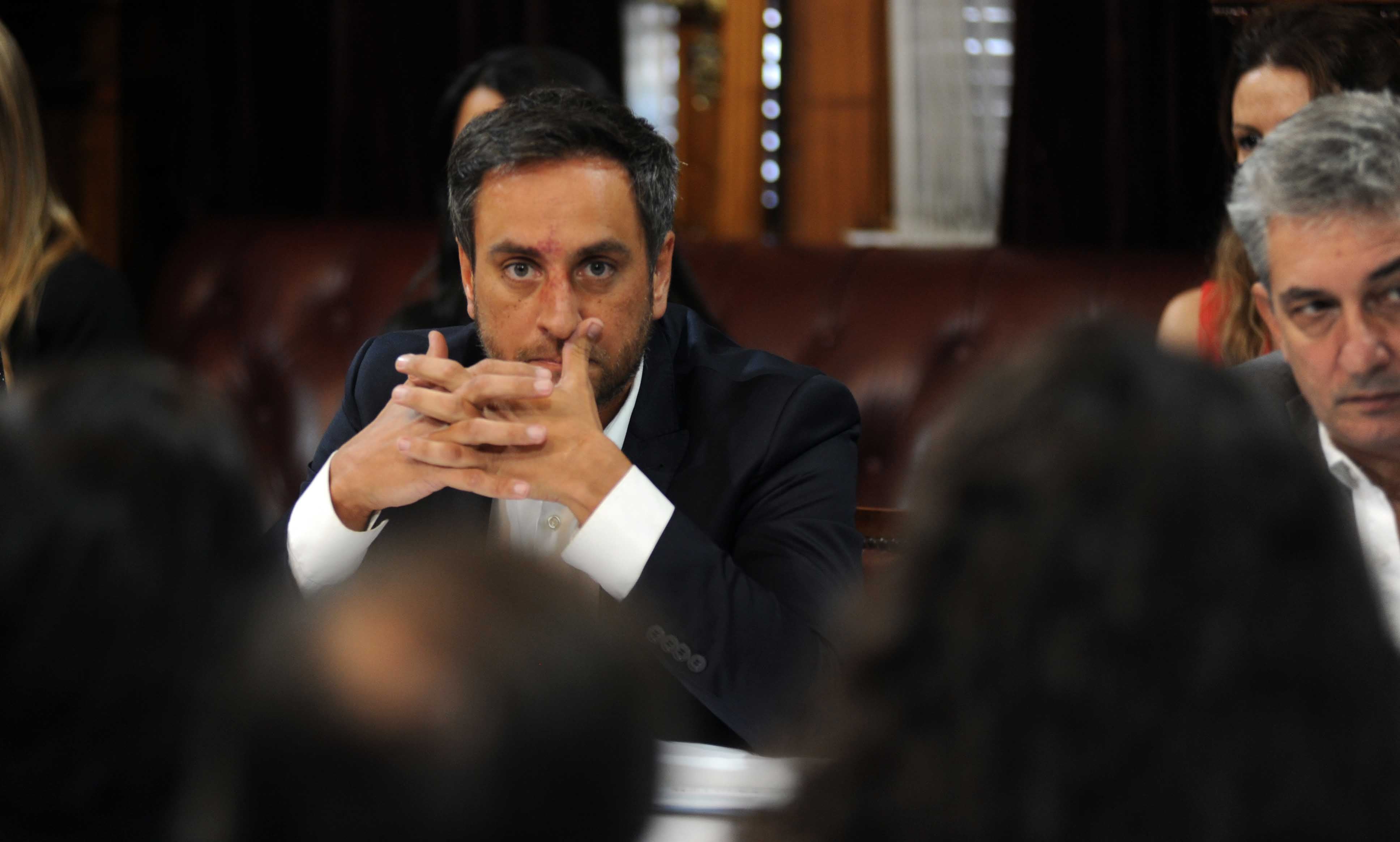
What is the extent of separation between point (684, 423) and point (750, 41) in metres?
1.76

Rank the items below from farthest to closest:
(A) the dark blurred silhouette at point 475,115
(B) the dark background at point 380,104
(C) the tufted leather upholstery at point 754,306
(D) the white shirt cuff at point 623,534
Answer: (B) the dark background at point 380,104, (C) the tufted leather upholstery at point 754,306, (A) the dark blurred silhouette at point 475,115, (D) the white shirt cuff at point 623,534

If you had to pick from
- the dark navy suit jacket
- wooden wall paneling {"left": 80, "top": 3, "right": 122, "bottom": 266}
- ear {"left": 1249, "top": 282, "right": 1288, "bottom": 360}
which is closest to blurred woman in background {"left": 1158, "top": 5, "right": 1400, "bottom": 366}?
ear {"left": 1249, "top": 282, "right": 1288, "bottom": 360}

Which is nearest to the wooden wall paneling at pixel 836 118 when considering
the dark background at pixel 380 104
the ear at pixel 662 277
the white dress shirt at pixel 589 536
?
the dark background at pixel 380 104

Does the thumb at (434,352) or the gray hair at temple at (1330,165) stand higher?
the gray hair at temple at (1330,165)

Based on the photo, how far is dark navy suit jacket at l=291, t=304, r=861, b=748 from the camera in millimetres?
1387

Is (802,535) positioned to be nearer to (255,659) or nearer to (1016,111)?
(255,659)

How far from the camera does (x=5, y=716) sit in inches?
16.5

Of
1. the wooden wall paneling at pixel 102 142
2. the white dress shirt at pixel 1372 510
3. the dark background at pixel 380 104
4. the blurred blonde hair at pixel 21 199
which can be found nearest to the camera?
the white dress shirt at pixel 1372 510

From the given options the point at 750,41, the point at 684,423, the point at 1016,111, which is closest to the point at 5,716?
the point at 684,423

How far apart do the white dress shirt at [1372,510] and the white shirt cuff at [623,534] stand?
0.61m

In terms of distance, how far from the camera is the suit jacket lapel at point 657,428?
1.64 meters

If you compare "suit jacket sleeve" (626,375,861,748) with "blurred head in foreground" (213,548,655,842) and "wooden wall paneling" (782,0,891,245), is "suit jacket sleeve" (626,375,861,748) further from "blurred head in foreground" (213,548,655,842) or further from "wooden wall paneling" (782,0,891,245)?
"wooden wall paneling" (782,0,891,245)

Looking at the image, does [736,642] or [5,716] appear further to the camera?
[736,642]

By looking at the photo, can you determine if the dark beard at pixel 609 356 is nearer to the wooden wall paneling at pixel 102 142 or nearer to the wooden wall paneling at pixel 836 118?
the wooden wall paneling at pixel 836 118
